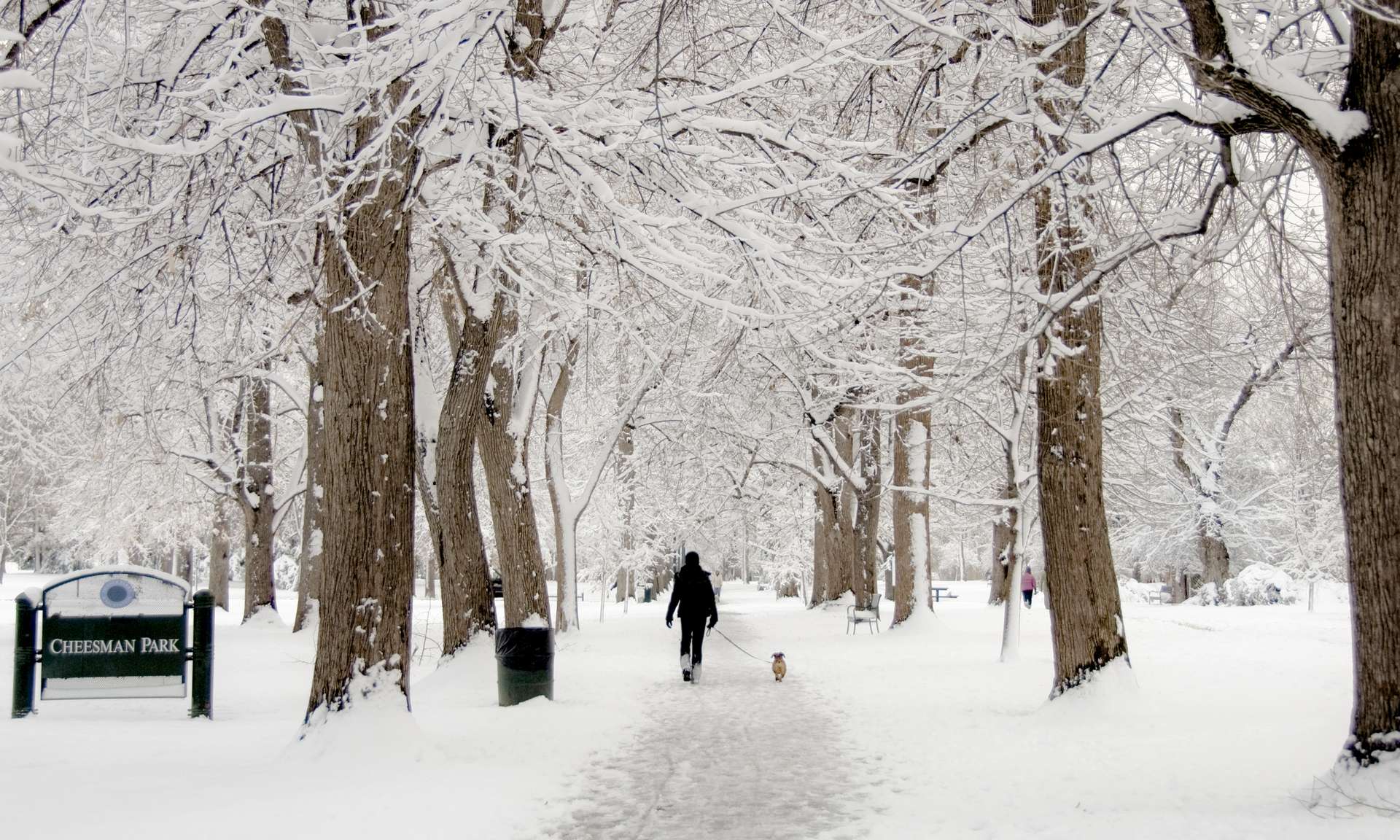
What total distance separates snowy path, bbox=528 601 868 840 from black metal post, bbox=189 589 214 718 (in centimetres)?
398

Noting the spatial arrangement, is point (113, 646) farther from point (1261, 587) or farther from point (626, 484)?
point (1261, 587)

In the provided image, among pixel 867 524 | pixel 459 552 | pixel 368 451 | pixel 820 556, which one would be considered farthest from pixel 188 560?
pixel 368 451

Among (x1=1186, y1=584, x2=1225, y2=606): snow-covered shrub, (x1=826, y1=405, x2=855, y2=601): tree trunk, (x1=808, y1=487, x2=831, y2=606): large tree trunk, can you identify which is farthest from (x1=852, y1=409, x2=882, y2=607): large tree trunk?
(x1=1186, y1=584, x2=1225, y2=606): snow-covered shrub

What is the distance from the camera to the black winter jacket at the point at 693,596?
45.1 ft

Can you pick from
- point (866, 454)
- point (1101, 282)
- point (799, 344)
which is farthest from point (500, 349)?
point (866, 454)

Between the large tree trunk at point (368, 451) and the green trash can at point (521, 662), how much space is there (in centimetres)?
272

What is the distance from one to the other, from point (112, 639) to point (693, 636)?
6882mm

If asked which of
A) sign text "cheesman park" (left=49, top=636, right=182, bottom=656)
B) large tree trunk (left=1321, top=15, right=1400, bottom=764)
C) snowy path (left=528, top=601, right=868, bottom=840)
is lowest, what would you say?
snowy path (left=528, top=601, right=868, bottom=840)

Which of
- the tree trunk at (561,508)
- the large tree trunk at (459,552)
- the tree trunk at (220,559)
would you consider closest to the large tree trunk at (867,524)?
the tree trunk at (561,508)

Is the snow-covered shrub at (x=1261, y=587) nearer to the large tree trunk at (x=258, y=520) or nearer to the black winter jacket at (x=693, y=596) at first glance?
the black winter jacket at (x=693, y=596)

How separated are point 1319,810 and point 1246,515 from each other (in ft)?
119

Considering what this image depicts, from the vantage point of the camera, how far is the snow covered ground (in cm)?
584

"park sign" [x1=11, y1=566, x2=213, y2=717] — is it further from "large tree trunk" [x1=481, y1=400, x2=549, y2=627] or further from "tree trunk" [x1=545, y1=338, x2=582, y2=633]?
"tree trunk" [x1=545, y1=338, x2=582, y2=633]

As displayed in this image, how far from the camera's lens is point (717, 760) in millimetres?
8156
